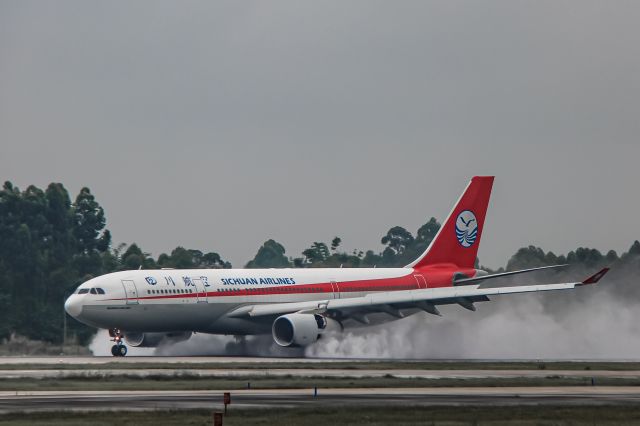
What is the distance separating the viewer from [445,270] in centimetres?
9456

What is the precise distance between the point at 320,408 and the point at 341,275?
4756 cm

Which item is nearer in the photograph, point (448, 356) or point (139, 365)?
point (139, 365)

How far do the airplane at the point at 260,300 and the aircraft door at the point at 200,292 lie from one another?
0.06m

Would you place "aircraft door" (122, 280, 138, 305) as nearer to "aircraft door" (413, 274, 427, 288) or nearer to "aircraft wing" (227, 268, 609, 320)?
"aircraft wing" (227, 268, 609, 320)

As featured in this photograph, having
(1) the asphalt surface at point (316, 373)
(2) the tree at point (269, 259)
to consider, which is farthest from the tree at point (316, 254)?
(1) the asphalt surface at point (316, 373)

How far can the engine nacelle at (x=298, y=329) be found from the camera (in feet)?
Answer: 265

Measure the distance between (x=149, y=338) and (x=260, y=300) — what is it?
696 centimetres

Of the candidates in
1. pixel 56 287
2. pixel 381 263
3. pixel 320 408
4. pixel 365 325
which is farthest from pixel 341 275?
pixel 381 263

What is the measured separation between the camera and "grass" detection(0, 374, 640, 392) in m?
53.3

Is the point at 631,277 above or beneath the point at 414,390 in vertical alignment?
above

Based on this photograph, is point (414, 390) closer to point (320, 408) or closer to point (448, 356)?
point (320, 408)

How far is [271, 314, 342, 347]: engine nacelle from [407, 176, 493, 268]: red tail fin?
14.3 m

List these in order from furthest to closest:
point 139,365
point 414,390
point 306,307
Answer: point 306,307 → point 139,365 → point 414,390

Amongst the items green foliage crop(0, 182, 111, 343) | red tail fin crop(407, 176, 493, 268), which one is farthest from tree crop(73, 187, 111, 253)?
red tail fin crop(407, 176, 493, 268)
